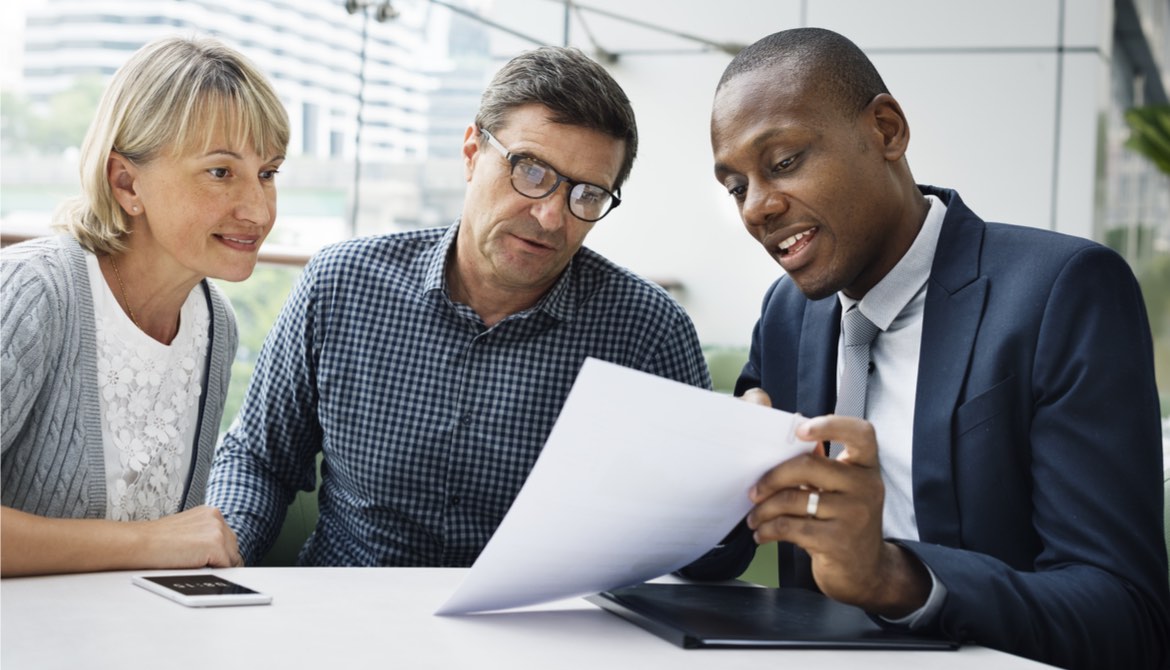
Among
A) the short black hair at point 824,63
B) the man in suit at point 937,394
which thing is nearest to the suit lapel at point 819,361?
the man in suit at point 937,394

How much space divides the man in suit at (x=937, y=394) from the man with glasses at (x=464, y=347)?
309 millimetres

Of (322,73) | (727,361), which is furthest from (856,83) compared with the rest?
(322,73)

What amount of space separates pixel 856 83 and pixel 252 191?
2.71ft

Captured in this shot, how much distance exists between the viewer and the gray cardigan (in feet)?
4.55

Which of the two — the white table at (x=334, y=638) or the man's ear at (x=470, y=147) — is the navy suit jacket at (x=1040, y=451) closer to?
the white table at (x=334, y=638)

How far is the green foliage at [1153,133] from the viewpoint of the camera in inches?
264

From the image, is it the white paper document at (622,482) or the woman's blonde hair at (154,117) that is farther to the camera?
the woman's blonde hair at (154,117)

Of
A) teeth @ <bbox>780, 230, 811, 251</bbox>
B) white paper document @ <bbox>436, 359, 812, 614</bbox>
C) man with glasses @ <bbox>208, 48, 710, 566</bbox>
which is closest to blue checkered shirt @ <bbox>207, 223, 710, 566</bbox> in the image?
man with glasses @ <bbox>208, 48, 710, 566</bbox>

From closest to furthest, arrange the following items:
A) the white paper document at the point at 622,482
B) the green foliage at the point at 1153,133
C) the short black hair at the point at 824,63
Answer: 1. the white paper document at the point at 622,482
2. the short black hair at the point at 824,63
3. the green foliage at the point at 1153,133

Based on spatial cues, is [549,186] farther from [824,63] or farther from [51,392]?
[51,392]

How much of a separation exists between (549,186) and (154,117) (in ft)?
1.84

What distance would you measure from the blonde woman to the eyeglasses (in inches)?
13.6

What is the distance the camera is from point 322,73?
4.09 metres

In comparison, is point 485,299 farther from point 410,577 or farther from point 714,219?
point 714,219
